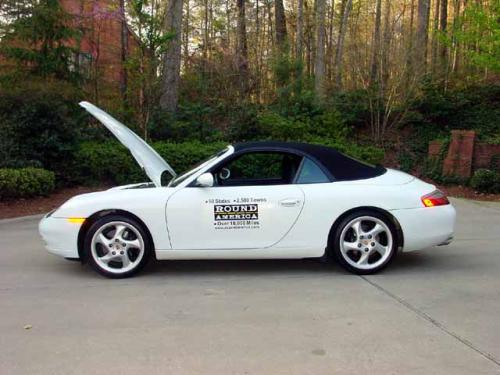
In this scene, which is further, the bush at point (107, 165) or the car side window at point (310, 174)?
the bush at point (107, 165)

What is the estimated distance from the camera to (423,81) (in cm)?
1543

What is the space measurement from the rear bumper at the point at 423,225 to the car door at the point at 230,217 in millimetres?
1106

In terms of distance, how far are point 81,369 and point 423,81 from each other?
14322mm

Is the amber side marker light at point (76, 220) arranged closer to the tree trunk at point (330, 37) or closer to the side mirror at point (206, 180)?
the side mirror at point (206, 180)

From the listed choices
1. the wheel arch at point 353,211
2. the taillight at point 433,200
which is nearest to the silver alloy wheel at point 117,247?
the wheel arch at point 353,211

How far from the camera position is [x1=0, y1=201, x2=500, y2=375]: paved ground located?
338cm

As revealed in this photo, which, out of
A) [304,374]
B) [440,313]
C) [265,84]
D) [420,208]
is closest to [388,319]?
[440,313]

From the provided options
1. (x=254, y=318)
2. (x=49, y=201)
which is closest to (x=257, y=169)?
(x=254, y=318)

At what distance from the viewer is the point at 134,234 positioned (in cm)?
529

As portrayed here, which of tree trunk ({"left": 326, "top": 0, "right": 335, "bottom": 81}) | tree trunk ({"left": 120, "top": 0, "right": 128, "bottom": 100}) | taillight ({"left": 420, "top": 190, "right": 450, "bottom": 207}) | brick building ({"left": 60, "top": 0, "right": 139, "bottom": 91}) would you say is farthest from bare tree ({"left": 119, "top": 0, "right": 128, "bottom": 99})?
taillight ({"left": 420, "top": 190, "right": 450, "bottom": 207})

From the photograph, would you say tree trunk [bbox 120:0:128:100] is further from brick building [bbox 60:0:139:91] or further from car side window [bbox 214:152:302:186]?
car side window [bbox 214:152:302:186]

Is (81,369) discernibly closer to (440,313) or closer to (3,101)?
(440,313)

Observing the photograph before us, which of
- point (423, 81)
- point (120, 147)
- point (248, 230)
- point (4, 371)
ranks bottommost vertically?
point (4, 371)

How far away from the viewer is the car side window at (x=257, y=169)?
5.60 m
